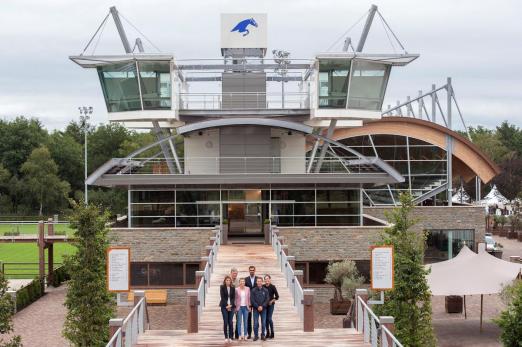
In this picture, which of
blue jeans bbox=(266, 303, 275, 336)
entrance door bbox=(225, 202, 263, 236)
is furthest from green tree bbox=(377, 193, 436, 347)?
entrance door bbox=(225, 202, 263, 236)

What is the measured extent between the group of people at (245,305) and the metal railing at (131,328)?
78.4 inches

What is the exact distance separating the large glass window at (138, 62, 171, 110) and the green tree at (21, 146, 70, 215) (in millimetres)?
52902

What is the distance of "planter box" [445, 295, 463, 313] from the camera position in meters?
31.8

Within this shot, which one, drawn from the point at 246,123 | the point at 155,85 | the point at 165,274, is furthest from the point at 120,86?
the point at 165,274

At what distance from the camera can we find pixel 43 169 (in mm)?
91250

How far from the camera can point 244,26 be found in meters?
43.1

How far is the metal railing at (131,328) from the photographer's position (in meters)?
15.9

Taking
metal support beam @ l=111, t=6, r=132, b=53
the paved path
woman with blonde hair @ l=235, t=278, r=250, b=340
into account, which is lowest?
the paved path

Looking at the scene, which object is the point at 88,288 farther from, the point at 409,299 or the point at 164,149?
the point at 164,149

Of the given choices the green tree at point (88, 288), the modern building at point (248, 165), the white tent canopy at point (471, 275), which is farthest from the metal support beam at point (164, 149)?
the green tree at point (88, 288)

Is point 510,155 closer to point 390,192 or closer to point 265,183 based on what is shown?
point 390,192

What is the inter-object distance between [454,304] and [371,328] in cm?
1516

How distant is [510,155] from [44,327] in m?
79.8

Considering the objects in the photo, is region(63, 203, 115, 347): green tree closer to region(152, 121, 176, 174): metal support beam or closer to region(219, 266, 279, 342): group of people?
region(219, 266, 279, 342): group of people
